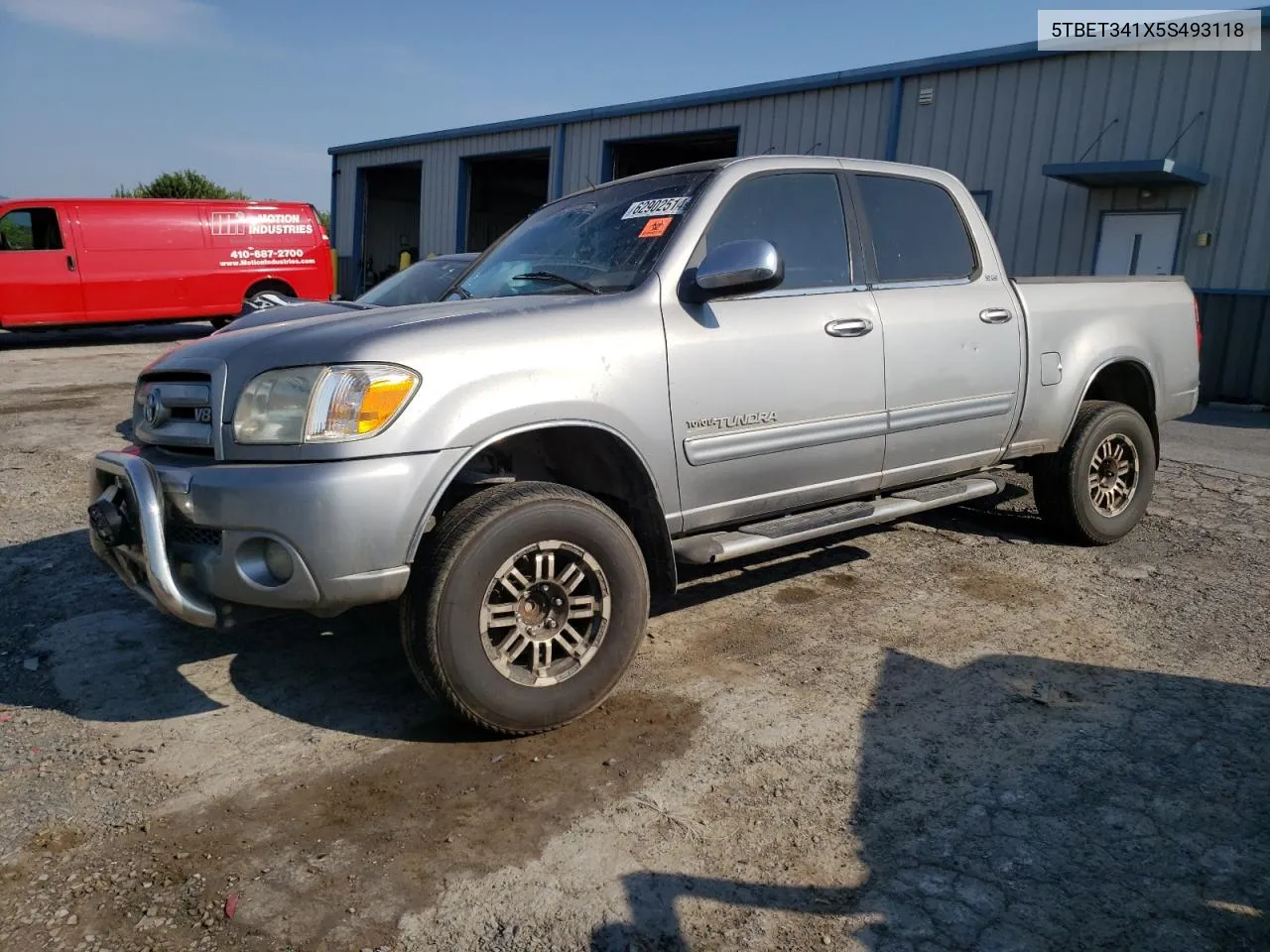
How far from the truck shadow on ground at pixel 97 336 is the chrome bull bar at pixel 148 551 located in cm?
1418

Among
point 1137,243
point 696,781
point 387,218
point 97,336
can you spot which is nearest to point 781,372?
point 696,781

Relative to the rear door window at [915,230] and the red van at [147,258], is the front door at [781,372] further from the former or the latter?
the red van at [147,258]

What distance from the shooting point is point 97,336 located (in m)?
17.2

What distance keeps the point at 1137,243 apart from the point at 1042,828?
1247 cm

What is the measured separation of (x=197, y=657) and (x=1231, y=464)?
24.5 feet

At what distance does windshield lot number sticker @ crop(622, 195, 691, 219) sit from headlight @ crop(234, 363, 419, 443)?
54.5 inches

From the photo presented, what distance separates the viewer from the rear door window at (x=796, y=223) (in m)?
3.77

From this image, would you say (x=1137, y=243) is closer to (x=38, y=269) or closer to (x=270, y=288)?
(x=270, y=288)

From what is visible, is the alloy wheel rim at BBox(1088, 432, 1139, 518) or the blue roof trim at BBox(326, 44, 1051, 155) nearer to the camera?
the alloy wheel rim at BBox(1088, 432, 1139, 518)

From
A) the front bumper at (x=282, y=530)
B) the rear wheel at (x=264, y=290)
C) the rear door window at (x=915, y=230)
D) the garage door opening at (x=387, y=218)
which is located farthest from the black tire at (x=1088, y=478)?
the garage door opening at (x=387, y=218)

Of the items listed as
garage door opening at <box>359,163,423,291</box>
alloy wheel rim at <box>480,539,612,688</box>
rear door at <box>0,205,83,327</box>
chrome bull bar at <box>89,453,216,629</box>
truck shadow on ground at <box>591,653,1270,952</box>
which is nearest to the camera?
truck shadow on ground at <box>591,653,1270,952</box>

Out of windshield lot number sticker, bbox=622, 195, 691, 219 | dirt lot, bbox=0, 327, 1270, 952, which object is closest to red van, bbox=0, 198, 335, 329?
dirt lot, bbox=0, 327, 1270, 952

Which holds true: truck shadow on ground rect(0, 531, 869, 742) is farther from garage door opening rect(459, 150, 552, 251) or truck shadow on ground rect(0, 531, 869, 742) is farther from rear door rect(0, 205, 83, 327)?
garage door opening rect(459, 150, 552, 251)

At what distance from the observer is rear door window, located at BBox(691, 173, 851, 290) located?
377 cm
